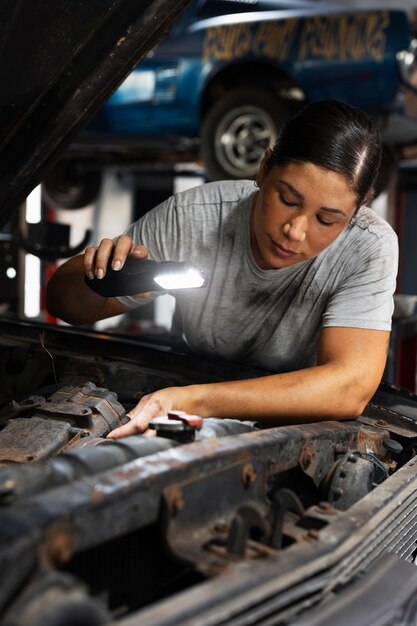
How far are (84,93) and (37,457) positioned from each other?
0.77 m

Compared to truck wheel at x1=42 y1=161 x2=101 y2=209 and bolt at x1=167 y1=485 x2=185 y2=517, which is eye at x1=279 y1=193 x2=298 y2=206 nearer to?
bolt at x1=167 y1=485 x2=185 y2=517

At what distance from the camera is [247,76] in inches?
165

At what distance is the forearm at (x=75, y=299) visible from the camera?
1742mm

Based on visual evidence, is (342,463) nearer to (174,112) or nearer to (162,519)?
(162,519)

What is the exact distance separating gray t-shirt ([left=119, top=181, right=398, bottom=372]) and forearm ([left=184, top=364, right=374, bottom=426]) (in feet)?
0.63

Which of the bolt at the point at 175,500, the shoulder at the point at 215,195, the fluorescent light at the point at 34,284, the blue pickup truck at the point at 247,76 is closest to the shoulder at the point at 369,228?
the shoulder at the point at 215,195

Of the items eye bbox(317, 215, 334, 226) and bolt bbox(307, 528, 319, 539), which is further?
eye bbox(317, 215, 334, 226)

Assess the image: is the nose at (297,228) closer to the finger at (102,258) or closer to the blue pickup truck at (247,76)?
the finger at (102,258)

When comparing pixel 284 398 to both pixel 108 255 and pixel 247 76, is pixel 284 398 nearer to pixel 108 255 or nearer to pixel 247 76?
pixel 108 255

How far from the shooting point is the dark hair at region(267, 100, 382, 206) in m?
1.47

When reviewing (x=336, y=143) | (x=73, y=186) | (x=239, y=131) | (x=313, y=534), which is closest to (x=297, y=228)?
(x=336, y=143)

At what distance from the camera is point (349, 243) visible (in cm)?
166

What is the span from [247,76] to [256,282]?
109 inches

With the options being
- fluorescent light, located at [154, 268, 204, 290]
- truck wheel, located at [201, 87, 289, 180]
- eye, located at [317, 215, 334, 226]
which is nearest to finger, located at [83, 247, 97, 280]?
fluorescent light, located at [154, 268, 204, 290]
